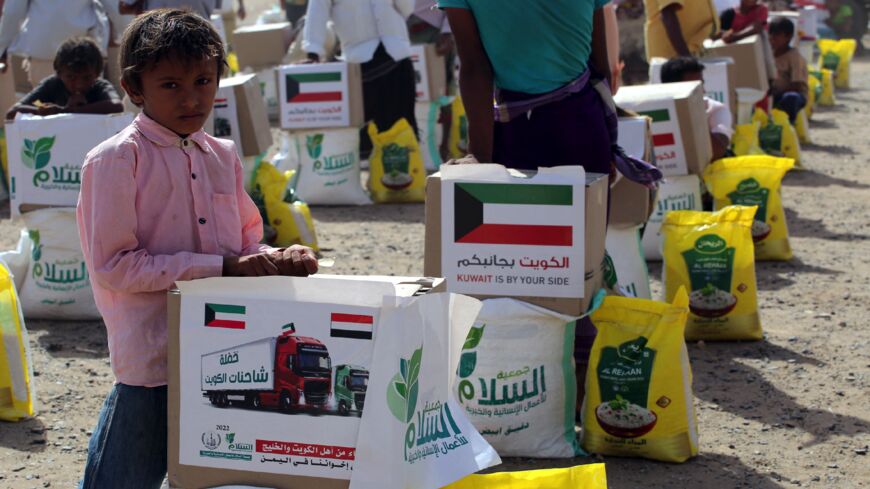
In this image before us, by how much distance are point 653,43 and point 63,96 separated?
369 cm

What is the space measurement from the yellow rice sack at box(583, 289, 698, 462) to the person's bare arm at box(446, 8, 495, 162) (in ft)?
2.14

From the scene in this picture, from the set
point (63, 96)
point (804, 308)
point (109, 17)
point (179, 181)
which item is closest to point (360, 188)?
point (109, 17)

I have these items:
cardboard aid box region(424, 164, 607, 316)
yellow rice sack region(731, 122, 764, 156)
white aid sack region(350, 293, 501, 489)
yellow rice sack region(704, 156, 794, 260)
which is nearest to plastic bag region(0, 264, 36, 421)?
cardboard aid box region(424, 164, 607, 316)

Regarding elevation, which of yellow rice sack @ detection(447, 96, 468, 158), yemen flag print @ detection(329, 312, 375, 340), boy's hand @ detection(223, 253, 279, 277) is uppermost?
boy's hand @ detection(223, 253, 279, 277)

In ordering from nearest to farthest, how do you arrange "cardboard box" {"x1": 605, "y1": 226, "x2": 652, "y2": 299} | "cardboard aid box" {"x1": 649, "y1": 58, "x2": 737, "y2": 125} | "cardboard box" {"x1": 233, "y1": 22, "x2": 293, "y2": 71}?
1. "cardboard box" {"x1": 605, "y1": 226, "x2": 652, "y2": 299}
2. "cardboard aid box" {"x1": 649, "y1": 58, "x2": 737, "y2": 125}
3. "cardboard box" {"x1": 233, "y1": 22, "x2": 293, "y2": 71}

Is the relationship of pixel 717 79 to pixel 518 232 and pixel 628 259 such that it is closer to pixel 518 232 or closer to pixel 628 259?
pixel 628 259

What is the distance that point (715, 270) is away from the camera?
5.18m

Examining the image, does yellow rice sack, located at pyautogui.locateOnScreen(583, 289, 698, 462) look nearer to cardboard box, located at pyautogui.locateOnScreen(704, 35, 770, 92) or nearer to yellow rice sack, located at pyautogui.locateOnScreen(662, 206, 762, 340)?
yellow rice sack, located at pyautogui.locateOnScreen(662, 206, 762, 340)

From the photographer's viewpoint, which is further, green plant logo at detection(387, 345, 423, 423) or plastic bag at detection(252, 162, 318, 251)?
plastic bag at detection(252, 162, 318, 251)

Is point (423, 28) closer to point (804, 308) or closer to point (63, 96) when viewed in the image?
point (63, 96)

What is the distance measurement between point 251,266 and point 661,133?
3963 mm

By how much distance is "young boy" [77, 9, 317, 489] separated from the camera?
7.52 feet

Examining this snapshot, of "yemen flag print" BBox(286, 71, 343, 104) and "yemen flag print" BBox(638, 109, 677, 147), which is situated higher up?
"yemen flag print" BBox(638, 109, 677, 147)


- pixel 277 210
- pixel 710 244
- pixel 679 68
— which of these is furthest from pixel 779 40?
pixel 710 244
